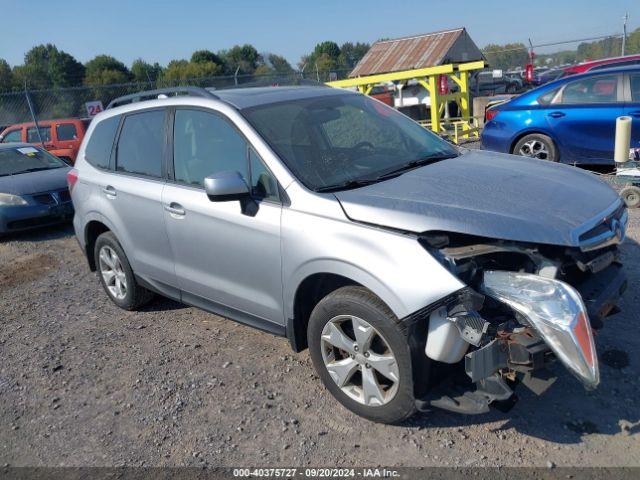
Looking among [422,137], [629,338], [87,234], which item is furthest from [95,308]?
[629,338]

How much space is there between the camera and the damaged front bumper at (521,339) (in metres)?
2.52

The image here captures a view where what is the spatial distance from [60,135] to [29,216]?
22.7 ft

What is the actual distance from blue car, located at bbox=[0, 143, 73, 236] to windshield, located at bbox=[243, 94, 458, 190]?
577cm

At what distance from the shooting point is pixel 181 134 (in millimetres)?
4055

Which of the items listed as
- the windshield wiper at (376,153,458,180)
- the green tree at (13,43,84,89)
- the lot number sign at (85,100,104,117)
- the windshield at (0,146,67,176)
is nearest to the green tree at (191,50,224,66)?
the green tree at (13,43,84,89)

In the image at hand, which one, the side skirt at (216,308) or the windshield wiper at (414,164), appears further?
the side skirt at (216,308)

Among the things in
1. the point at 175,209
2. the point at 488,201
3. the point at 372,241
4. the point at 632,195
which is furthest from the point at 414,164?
the point at 632,195

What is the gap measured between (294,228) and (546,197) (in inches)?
54.7

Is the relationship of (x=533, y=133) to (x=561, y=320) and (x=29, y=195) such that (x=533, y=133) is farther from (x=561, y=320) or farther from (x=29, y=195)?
(x=29, y=195)

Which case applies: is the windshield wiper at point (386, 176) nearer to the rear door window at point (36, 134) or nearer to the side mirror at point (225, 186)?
the side mirror at point (225, 186)

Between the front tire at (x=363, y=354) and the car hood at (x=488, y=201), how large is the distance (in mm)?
453

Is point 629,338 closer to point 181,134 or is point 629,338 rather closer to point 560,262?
point 560,262

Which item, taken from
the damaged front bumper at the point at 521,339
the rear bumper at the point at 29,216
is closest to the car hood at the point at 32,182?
the rear bumper at the point at 29,216

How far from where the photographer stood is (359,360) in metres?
3.06
